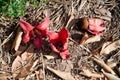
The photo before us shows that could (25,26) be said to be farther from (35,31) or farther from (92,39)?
(92,39)

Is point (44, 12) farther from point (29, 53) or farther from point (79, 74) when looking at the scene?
point (79, 74)

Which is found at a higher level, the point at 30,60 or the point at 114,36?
the point at 114,36

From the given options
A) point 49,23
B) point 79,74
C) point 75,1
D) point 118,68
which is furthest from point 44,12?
point 118,68

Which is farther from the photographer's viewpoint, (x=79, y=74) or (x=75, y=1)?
(x=75, y=1)

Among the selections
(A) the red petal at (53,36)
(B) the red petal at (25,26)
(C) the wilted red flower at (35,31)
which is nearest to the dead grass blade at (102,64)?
(A) the red petal at (53,36)

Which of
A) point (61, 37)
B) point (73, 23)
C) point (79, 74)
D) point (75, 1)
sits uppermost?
point (75, 1)

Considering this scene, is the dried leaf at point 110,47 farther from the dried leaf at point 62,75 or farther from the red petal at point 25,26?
the red petal at point 25,26

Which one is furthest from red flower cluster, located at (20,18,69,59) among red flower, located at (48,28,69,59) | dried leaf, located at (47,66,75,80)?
dried leaf, located at (47,66,75,80)

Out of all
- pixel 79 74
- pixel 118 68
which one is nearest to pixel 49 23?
pixel 79 74
